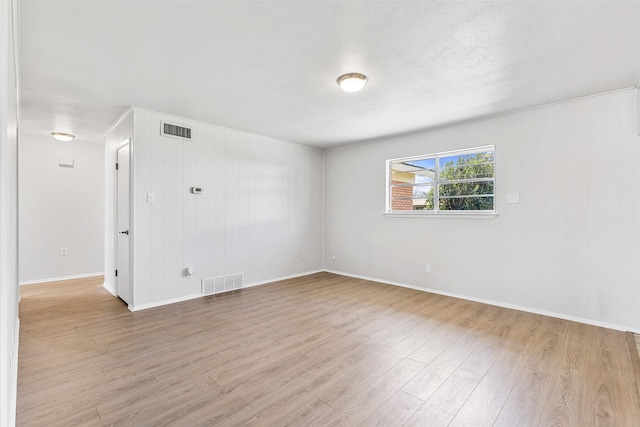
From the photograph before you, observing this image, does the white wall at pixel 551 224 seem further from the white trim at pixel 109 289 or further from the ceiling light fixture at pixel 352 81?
the white trim at pixel 109 289

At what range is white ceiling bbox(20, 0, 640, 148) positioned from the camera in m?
1.99

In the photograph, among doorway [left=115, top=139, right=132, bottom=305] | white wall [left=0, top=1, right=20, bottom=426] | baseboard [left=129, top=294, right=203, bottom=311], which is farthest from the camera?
doorway [left=115, top=139, right=132, bottom=305]

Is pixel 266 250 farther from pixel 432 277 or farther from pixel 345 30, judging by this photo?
pixel 345 30

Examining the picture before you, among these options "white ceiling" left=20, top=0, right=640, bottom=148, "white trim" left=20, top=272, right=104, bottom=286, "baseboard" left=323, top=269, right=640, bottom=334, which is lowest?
"white trim" left=20, top=272, right=104, bottom=286

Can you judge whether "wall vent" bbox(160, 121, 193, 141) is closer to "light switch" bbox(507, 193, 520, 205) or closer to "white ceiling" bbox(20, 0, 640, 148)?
"white ceiling" bbox(20, 0, 640, 148)

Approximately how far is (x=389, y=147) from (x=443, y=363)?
3734 millimetres

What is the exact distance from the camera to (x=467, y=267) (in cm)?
434

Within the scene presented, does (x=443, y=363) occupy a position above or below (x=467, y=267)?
below

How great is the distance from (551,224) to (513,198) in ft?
1.73

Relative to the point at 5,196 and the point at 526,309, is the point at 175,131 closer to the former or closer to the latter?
the point at 5,196

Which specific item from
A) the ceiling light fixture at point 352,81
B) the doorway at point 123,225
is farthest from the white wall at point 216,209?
the ceiling light fixture at point 352,81

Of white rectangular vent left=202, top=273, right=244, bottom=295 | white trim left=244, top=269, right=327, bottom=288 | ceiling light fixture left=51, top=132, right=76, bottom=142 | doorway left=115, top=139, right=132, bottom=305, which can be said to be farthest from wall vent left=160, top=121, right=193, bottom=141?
white trim left=244, top=269, right=327, bottom=288

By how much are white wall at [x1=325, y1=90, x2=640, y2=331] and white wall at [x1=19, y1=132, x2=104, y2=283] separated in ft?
19.7

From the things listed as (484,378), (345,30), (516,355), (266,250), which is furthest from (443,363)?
(266,250)
